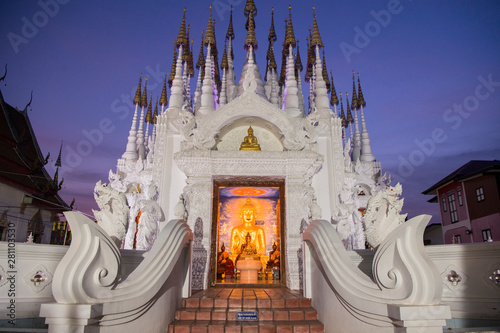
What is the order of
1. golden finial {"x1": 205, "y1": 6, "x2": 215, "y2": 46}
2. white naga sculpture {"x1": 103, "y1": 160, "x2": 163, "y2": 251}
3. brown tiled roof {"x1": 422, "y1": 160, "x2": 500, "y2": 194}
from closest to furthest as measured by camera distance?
white naga sculpture {"x1": 103, "y1": 160, "x2": 163, "y2": 251}, golden finial {"x1": 205, "y1": 6, "x2": 215, "y2": 46}, brown tiled roof {"x1": 422, "y1": 160, "x2": 500, "y2": 194}

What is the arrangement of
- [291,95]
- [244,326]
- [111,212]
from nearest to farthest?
[244,326] < [111,212] < [291,95]

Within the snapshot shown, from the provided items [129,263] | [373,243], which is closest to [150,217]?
[129,263]

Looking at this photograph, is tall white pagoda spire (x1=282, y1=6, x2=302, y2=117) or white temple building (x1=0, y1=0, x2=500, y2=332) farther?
tall white pagoda spire (x1=282, y1=6, x2=302, y2=117)

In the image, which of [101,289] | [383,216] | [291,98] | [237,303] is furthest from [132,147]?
[383,216]

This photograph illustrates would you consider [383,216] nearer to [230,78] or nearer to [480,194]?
[230,78]

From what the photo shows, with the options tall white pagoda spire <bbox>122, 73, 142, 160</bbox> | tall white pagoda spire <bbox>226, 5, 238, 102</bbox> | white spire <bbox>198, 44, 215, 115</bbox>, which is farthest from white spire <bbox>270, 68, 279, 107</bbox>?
tall white pagoda spire <bbox>122, 73, 142, 160</bbox>

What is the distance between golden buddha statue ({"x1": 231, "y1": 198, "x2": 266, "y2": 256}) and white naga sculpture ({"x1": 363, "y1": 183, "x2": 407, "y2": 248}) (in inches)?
318

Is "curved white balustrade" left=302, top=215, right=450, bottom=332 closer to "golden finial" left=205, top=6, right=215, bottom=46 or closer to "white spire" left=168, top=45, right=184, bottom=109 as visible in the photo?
"white spire" left=168, top=45, right=184, bottom=109

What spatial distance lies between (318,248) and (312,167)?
12.4 ft

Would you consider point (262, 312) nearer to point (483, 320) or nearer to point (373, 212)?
point (373, 212)

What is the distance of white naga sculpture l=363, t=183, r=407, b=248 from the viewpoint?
4.60m

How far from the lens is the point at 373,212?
470 cm

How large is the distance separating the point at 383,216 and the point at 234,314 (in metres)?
2.75

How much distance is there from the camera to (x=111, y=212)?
4.80 metres
